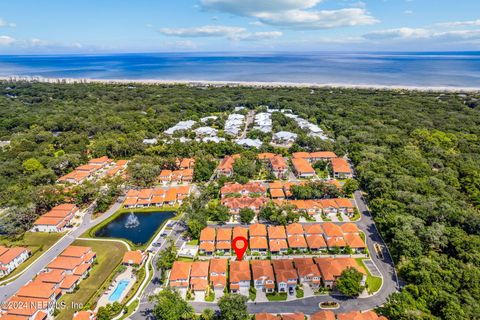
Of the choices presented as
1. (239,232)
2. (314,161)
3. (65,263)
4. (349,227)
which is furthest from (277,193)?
(65,263)

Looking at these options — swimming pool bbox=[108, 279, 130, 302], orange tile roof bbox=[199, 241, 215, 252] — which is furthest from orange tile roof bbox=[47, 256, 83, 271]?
orange tile roof bbox=[199, 241, 215, 252]

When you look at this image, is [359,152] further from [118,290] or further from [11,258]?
[11,258]

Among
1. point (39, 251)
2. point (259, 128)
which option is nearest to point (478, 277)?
point (39, 251)

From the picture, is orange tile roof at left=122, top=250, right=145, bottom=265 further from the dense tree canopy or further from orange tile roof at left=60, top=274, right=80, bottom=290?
the dense tree canopy

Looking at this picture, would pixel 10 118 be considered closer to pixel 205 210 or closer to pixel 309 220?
pixel 205 210

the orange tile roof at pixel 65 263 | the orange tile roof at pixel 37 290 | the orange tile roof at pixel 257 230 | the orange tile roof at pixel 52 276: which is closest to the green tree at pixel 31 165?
the orange tile roof at pixel 65 263
